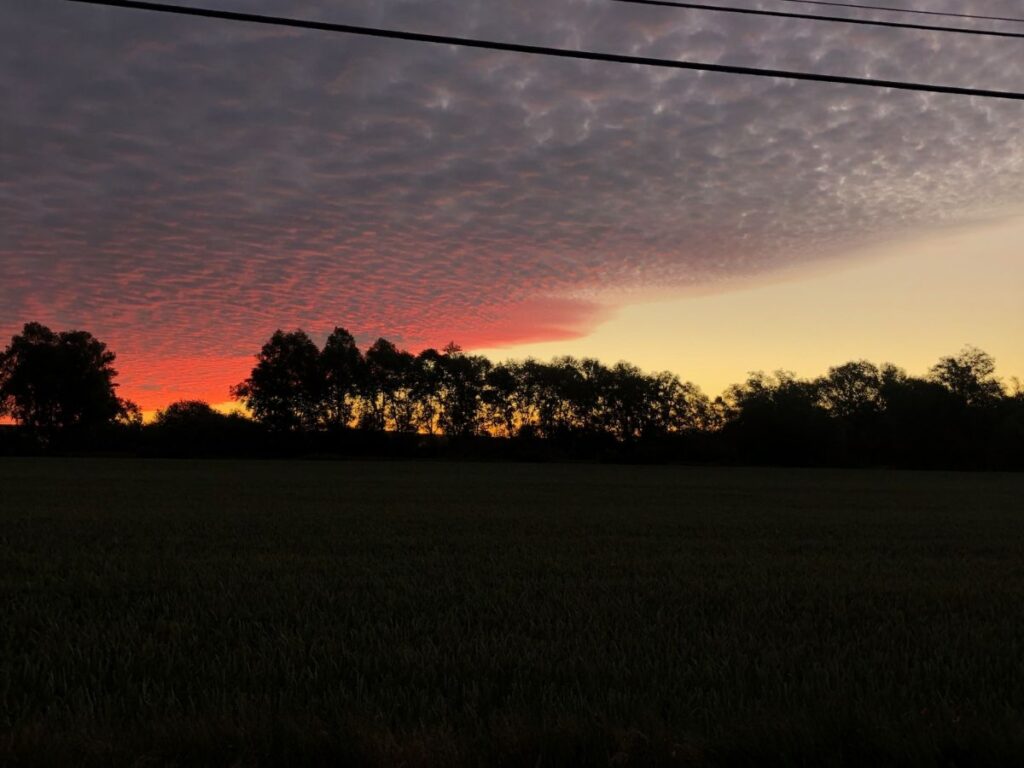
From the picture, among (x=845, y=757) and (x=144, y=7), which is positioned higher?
(x=144, y=7)

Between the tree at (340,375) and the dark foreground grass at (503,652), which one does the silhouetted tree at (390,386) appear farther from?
the dark foreground grass at (503,652)

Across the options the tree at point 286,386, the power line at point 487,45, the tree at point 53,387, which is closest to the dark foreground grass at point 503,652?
the power line at point 487,45

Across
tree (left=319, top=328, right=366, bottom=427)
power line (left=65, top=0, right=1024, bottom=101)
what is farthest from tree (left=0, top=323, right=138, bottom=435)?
power line (left=65, top=0, right=1024, bottom=101)

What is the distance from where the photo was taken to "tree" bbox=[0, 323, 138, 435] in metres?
108

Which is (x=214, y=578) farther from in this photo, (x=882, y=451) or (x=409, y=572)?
(x=882, y=451)

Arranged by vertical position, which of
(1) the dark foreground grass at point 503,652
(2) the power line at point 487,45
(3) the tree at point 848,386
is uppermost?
(3) the tree at point 848,386

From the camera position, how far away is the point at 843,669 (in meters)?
5.75

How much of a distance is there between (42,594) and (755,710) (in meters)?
8.49

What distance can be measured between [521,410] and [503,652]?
4665 inches

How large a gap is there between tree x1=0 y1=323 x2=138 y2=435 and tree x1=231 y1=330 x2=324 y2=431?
62.9 feet

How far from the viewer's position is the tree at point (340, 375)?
11381 cm

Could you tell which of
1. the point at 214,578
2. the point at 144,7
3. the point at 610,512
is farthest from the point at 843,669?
the point at 610,512

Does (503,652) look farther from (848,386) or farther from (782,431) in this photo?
(848,386)

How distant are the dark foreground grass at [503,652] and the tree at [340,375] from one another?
10095 cm
